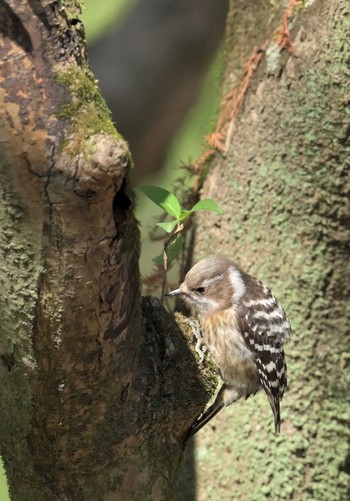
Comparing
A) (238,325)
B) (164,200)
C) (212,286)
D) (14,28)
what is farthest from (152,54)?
(14,28)

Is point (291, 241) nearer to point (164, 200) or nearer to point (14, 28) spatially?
point (164, 200)

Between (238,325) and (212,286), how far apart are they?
0.59 ft

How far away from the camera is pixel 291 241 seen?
330 cm

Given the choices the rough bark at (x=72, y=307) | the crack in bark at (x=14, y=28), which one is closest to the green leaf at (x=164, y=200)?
the rough bark at (x=72, y=307)

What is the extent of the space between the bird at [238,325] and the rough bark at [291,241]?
321mm

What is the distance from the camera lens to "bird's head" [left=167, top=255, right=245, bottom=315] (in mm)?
2996

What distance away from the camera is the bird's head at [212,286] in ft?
9.83

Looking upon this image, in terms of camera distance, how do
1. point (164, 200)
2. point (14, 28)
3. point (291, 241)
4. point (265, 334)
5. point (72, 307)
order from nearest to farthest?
point (14, 28)
point (72, 307)
point (164, 200)
point (265, 334)
point (291, 241)

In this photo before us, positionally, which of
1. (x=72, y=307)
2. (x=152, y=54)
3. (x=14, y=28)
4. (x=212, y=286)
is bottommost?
(x=212, y=286)

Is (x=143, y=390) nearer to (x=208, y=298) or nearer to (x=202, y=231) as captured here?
(x=208, y=298)

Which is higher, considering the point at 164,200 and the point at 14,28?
the point at 14,28

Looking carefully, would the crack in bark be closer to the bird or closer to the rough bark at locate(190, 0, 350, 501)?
the bird

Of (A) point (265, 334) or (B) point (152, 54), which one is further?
(B) point (152, 54)

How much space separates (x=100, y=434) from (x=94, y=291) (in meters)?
0.47
